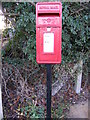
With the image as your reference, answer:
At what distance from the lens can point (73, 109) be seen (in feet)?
9.32

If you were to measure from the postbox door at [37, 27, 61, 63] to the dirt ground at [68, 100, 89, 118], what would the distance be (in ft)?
5.21

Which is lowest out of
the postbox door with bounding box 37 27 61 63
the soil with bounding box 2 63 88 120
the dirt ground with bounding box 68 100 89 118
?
the dirt ground with bounding box 68 100 89 118

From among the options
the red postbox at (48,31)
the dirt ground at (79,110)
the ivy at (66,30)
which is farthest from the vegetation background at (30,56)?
the red postbox at (48,31)

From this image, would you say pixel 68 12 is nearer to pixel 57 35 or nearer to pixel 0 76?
pixel 57 35

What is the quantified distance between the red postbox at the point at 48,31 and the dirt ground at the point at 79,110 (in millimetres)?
1583

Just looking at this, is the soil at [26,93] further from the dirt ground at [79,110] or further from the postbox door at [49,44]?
the postbox door at [49,44]

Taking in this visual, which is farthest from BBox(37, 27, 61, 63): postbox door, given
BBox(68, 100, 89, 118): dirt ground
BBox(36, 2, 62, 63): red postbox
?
BBox(68, 100, 89, 118): dirt ground

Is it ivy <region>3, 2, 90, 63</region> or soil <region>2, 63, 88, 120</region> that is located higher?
ivy <region>3, 2, 90, 63</region>

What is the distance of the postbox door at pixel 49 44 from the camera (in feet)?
4.86

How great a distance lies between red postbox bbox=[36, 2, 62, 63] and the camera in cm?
146

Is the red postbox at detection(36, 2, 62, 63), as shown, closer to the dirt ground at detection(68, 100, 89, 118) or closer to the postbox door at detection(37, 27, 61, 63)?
the postbox door at detection(37, 27, 61, 63)

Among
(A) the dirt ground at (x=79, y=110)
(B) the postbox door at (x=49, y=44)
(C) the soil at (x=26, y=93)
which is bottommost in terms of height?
(A) the dirt ground at (x=79, y=110)

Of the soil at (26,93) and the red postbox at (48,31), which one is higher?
the red postbox at (48,31)

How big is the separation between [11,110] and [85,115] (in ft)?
4.52
